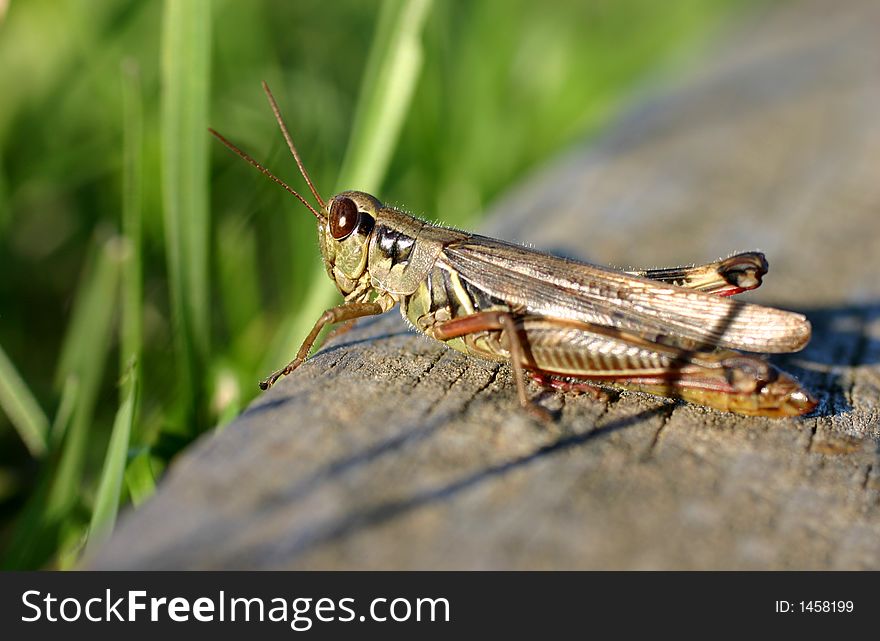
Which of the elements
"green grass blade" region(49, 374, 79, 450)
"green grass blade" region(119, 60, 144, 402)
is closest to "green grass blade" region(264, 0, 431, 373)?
"green grass blade" region(119, 60, 144, 402)

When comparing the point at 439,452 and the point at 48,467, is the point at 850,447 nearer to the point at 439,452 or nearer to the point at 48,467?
the point at 439,452

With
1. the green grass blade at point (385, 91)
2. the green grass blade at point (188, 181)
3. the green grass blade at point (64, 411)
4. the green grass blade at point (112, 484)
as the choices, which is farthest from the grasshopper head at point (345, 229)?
the green grass blade at point (112, 484)

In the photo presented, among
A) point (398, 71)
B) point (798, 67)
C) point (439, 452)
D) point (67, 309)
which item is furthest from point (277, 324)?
point (798, 67)

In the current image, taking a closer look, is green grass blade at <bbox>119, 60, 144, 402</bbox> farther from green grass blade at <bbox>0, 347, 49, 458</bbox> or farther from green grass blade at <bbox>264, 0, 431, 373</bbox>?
green grass blade at <bbox>264, 0, 431, 373</bbox>

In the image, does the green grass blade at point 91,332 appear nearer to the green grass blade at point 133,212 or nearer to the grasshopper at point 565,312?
the green grass blade at point 133,212

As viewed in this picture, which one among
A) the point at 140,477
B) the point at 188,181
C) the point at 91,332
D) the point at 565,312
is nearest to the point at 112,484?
the point at 140,477

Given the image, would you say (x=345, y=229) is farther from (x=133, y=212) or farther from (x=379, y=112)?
(x=133, y=212)

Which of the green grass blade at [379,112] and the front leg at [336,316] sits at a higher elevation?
the green grass blade at [379,112]
